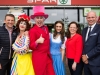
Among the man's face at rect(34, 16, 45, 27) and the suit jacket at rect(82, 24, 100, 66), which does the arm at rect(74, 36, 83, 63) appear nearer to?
the suit jacket at rect(82, 24, 100, 66)

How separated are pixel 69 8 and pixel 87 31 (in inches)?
249

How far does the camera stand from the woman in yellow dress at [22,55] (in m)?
3.76

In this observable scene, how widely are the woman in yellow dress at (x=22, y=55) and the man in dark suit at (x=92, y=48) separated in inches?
39.2

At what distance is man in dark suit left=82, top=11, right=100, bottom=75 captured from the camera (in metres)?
3.93

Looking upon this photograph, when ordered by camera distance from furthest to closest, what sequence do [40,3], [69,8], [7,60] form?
[69,8] < [40,3] < [7,60]

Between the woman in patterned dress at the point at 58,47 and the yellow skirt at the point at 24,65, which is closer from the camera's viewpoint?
the yellow skirt at the point at 24,65

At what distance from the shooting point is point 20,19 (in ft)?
13.1

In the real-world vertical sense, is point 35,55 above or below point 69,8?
below

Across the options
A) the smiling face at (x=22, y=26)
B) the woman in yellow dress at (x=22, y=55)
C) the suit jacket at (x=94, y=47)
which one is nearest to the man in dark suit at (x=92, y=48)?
the suit jacket at (x=94, y=47)

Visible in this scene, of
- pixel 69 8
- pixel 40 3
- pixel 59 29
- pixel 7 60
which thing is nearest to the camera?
pixel 7 60

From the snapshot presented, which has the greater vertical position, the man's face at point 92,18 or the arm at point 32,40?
the man's face at point 92,18

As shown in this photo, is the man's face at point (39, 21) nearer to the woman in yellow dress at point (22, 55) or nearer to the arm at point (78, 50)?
the woman in yellow dress at point (22, 55)

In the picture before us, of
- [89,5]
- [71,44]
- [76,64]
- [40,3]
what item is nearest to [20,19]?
[71,44]

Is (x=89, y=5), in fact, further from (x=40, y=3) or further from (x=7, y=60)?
(x=7, y=60)
